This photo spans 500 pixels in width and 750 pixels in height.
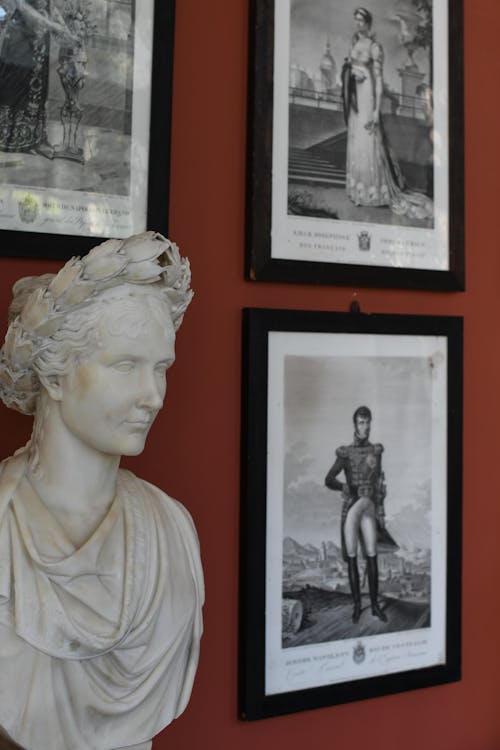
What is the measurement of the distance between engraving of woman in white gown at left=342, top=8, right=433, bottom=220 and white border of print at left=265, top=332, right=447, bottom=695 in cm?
39

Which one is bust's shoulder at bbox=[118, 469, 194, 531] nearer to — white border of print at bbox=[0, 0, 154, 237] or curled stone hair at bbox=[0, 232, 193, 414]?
curled stone hair at bbox=[0, 232, 193, 414]

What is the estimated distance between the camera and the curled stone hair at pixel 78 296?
4.66 feet

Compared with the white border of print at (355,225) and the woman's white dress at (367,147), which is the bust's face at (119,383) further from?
the woman's white dress at (367,147)

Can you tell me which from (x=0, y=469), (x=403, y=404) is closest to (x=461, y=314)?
(x=403, y=404)

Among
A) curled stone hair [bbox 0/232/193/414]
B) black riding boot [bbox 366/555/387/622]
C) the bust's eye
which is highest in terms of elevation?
curled stone hair [bbox 0/232/193/414]

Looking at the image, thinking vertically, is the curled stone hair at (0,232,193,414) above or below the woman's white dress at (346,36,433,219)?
below

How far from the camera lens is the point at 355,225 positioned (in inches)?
89.4

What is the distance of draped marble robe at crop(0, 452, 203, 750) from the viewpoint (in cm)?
141

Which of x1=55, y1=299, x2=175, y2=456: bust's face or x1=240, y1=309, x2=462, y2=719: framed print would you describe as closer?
x1=55, y1=299, x2=175, y2=456: bust's face

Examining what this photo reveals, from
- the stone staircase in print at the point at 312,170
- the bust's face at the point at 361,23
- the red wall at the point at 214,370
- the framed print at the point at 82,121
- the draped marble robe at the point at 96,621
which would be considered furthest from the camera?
the bust's face at the point at 361,23

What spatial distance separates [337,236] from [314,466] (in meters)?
0.61

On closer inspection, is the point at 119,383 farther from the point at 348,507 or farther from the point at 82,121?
the point at 348,507

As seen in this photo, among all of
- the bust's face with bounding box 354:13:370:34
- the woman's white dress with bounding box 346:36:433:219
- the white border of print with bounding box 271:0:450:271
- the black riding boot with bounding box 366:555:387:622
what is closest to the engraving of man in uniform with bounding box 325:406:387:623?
the black riding boot with bounding box 366:555:387:622

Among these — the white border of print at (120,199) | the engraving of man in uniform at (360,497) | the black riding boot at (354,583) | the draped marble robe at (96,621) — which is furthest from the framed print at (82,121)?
the black riding boot at (354,583)
